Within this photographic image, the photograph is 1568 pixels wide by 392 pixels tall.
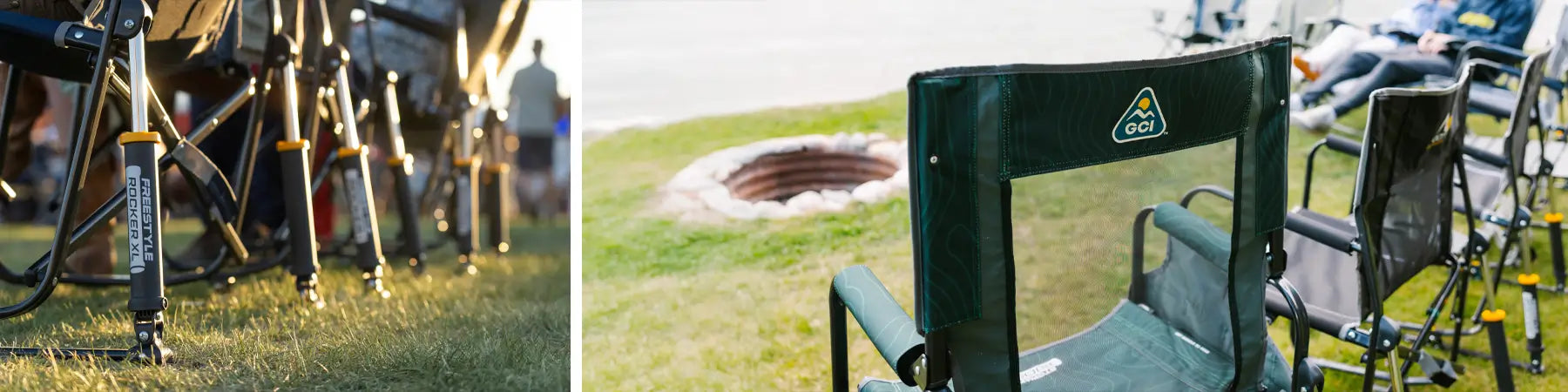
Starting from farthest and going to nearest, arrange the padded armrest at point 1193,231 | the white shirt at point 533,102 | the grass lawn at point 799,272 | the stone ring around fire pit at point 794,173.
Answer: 1. the white shirt at point 533,102
2. the stone ring around fire pit at point 794,173
3. the padded armrest at point 1193,231
4. the grass lawn at point 799,272

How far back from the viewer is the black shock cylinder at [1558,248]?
2.81 m

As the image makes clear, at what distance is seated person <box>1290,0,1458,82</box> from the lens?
4783 millimetres

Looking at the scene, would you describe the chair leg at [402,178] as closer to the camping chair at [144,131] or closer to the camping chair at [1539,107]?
the camping chair at [144,131]

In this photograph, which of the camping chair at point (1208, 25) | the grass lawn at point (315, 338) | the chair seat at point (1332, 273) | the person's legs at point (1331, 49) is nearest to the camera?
the grass lawn at point (315, 338)

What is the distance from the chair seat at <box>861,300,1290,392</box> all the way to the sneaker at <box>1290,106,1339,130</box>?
4.18 m

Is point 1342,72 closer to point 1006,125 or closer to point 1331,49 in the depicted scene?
point 1331,49

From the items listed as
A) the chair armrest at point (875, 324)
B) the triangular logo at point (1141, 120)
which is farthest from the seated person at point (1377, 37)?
the chair armrest at point (875, 324)

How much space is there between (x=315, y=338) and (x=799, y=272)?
178 cm

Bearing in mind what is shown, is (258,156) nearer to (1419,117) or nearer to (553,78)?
(553,78)

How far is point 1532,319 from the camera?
2.37 meters

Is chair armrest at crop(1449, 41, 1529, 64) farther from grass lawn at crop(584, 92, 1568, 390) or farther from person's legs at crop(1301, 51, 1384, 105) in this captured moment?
person's legs at crop(1301, 51, 1384, 105)

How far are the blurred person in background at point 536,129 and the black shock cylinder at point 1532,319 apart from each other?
143 inches

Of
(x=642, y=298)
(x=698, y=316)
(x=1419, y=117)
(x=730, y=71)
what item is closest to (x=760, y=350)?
(x=698, y=316)

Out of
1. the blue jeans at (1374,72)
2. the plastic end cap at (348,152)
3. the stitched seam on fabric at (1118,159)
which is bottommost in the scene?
the plastic end cap at (348,152)
